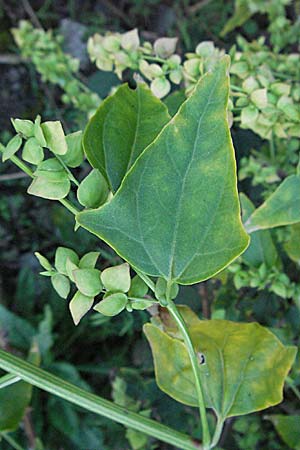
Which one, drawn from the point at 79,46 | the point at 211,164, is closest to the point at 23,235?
the point at 79,46

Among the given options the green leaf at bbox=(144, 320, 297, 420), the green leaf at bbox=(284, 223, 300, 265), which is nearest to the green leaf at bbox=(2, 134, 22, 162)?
the green leaf at bbox=(144, 320, 297, 420)

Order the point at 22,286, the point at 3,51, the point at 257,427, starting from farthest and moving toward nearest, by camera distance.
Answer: the point at 3,51
the point at 22,286
the point at 257,427

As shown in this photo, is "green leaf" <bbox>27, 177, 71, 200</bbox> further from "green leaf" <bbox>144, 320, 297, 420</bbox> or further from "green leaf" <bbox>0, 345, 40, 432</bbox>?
"green leaf" <bbox>0, 345, 40, 432</bbox>

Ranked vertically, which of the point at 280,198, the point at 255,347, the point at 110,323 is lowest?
the point at 110,323

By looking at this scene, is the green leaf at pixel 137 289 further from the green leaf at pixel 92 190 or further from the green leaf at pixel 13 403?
the green leaf at pixel 13 403

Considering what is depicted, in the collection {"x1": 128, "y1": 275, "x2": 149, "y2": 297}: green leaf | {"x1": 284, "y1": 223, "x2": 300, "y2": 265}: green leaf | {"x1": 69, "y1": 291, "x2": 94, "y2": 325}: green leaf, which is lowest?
{"x1": 284, "y1": 223, "x2": 300, "y2": 265}: green leaf

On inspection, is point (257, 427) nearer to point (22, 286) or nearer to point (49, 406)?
point (49, 406)

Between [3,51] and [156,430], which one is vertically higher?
[3,51]

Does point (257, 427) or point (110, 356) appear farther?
point (110, 356)
